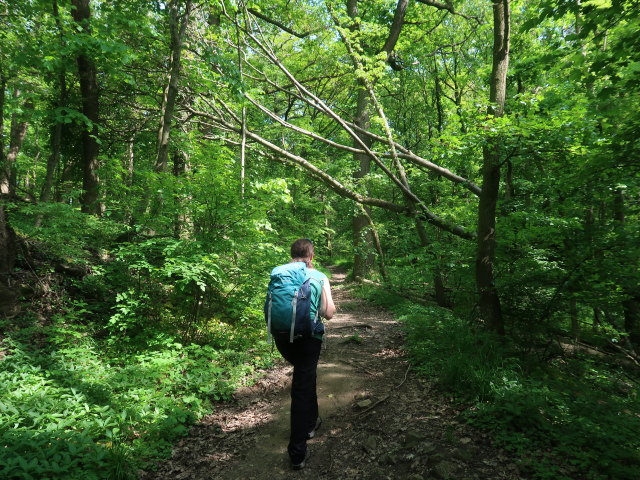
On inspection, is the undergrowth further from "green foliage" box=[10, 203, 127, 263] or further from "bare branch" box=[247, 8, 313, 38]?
"bare branch" box=[247, 8, 313, 38]

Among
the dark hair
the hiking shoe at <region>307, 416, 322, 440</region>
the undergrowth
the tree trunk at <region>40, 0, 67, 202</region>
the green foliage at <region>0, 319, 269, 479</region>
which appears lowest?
the hiking shoe at <region>307, 416, 322, 440</region>

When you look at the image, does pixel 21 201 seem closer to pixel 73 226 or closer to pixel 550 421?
pixel 73 226

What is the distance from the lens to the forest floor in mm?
2953

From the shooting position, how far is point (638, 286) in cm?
366

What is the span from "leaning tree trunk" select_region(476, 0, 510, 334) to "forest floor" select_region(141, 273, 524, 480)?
165 centimetres

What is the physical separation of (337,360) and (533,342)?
10.2 feet

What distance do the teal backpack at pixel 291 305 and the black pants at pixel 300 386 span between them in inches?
5.7

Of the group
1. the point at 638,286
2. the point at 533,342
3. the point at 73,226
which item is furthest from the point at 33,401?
the point at 638,286

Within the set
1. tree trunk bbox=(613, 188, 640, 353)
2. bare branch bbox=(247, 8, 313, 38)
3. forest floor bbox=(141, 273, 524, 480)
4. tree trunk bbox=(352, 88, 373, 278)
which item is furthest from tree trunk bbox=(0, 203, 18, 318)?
tree trunk bbox=(352, 88, 373, 278)

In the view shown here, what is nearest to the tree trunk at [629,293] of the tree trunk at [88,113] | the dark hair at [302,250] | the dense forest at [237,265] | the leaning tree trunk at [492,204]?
the dense forest at [237,265]

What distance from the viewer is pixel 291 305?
3045 millimetres

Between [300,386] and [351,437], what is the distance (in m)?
0.95

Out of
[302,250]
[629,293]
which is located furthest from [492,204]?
[302,250]

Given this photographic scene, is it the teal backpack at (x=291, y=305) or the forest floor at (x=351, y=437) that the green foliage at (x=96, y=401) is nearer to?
the forest floor at (x=351, y=437)
